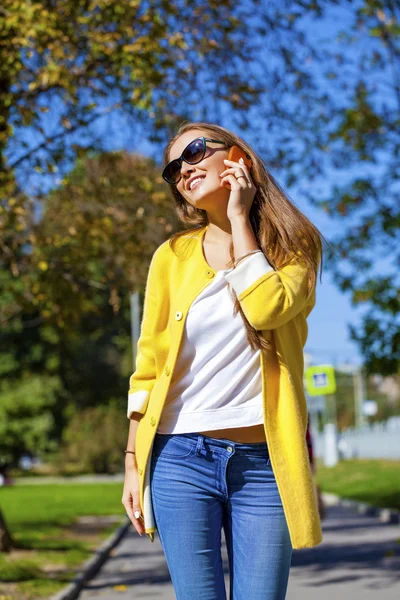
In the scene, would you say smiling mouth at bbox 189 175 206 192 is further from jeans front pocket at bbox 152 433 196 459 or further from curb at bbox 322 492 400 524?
curb at bbox 322 492 400 524

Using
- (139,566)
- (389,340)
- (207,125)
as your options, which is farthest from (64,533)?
(207,125)

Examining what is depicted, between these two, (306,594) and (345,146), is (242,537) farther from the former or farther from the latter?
(345,146)

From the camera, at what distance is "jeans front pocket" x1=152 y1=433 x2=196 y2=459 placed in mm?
2898

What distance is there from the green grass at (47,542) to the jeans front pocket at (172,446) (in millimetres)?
5631

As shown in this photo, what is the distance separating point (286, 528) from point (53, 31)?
653 centimetres

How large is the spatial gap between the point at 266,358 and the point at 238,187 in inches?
21.1

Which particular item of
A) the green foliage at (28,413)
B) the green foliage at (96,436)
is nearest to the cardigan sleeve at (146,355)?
the green foliage at (96,436)

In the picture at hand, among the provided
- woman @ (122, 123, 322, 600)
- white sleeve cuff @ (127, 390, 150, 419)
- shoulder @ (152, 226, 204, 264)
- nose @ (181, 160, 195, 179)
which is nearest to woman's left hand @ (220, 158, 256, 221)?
woman @ (122, 123, 322, 600)

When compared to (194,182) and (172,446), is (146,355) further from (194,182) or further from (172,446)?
(194,182)

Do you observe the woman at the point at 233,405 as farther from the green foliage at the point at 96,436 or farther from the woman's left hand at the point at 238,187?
the green foliage at the point at 96,436

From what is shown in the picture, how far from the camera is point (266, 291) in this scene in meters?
2.82

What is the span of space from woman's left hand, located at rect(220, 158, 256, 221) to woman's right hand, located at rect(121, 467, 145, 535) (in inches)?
33.1

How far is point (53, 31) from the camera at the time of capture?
8477mm

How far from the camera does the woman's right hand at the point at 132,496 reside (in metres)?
3.00
